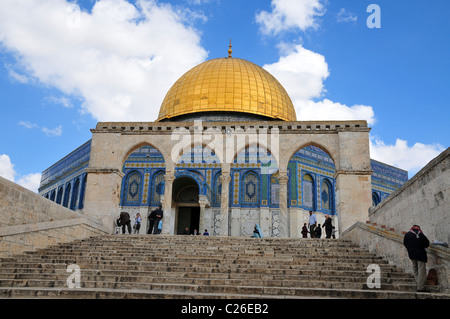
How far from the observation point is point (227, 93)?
Answer: 2127 centimetres

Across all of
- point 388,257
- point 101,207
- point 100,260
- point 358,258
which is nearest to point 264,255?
point 358,258

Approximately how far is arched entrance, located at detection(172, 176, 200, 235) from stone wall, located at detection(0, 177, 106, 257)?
10.3 metres

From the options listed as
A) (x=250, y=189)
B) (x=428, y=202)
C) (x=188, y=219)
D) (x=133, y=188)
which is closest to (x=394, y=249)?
(x=428, y=202)

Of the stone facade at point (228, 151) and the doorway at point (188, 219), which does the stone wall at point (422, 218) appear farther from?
the doorway at point (188, 219)

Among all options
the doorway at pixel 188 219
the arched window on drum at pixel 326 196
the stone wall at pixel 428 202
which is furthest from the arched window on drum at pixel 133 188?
the stone wall at pixel 428 202

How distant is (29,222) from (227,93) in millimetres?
13945

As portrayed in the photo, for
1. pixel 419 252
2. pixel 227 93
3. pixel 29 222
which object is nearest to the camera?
pixel 419 252

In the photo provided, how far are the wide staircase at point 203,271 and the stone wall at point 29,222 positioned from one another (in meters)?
0.29

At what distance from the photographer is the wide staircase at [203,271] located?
215 inches

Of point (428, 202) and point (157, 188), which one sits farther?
point (157, 188)

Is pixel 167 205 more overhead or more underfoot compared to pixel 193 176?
more underfoot

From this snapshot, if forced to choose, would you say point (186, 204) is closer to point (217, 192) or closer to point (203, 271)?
point (217, 192)

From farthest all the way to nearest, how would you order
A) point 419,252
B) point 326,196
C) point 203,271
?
1. point 326,196
2. point 203,271
3. point 419,252
